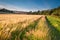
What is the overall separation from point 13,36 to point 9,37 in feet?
1.29

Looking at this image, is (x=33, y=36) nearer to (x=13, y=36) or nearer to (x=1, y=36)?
(x=13, y=36)

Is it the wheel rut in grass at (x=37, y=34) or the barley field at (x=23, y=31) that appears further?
the wheel rut in grass at (x=37, y=34)

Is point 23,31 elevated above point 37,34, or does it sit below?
above

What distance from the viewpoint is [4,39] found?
5543mm

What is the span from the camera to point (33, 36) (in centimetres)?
739

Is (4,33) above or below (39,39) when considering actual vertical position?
above

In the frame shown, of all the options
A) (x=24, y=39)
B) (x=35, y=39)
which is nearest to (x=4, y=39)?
(x=24, y=39)

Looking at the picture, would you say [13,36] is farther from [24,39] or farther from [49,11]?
[49,11]

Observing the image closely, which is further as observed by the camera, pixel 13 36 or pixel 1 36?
pixel 13 36

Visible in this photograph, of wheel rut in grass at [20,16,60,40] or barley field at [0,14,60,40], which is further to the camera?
wheel rut in grass at [20,16,60,40]

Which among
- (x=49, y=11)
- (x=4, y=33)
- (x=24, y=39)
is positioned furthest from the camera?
(x=49, y=11)

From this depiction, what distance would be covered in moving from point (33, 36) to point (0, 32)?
195 centimetres

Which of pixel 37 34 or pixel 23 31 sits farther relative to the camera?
pixel 23 31

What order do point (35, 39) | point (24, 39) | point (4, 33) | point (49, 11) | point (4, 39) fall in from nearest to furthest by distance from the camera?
point (4, 39) → point (4, 33) → point (24, 39) → point (35, 39) → point (49, 11)
